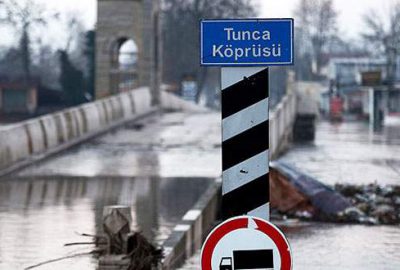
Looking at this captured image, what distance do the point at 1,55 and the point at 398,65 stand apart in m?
32.1

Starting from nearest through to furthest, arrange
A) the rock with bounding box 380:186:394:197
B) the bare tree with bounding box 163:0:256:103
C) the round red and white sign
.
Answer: the round red and white sign
the rock with bounding box 380:186:394:197
the bare tree with bounding box 163:0:256:103

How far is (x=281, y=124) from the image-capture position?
32594 millimetres

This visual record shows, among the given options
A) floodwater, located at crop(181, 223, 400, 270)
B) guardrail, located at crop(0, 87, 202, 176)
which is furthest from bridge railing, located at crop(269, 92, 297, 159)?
floodwater, located at crop(181, 223, 400, 270)

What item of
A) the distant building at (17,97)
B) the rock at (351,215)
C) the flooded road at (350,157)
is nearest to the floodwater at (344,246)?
the rock at (351,215)

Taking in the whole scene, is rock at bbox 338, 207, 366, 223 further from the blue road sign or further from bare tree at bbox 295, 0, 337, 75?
bare tree at bbox 295, 0, 337, 75

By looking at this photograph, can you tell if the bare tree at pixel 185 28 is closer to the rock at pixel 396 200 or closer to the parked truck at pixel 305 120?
the parked truck at pixel 305 120

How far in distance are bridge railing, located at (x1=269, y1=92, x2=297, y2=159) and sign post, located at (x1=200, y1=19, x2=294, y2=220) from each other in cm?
1909

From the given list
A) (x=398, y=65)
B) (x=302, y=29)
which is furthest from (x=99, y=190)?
(x=302, y=29)

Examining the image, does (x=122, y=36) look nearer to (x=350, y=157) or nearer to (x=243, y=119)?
(x=350, y=157)

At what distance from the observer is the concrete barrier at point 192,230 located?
1295cm

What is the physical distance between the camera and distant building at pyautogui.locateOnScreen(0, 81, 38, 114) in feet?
217

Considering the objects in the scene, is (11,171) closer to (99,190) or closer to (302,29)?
(99,190)

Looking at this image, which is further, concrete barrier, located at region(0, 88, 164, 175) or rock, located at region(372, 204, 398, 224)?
concrete barrier, located at region(0, 88, 164, 175)

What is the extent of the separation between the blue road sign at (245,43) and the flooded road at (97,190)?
17.6 feet
